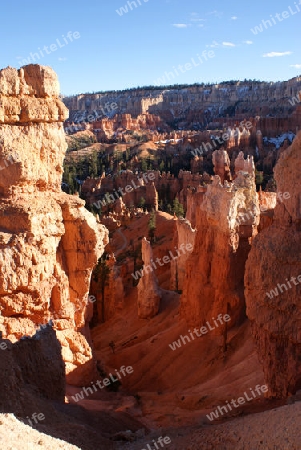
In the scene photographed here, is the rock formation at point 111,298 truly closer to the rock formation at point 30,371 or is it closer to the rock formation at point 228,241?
the rock formation at point 228,241

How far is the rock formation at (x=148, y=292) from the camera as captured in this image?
2130 cm

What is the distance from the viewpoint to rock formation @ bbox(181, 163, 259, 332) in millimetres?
16297

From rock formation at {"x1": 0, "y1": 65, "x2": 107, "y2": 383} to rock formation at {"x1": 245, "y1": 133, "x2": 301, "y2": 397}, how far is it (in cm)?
518

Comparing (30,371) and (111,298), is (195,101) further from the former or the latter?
(30,371)

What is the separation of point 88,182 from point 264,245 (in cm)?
4892

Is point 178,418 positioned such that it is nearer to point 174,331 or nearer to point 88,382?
point 88,382

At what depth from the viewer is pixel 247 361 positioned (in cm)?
1408

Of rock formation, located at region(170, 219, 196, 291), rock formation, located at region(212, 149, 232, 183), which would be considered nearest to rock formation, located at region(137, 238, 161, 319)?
rock formation, located at region(170, 219, 196, 291)

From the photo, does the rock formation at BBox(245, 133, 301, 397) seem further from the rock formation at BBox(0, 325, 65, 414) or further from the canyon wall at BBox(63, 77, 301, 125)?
the canyon wall at BBox(63, 77, 301, 125)

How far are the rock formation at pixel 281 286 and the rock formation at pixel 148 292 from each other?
38.5ft

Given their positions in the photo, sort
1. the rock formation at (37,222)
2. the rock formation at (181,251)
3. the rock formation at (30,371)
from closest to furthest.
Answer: the rock formation at (30,371) → the rock formation at (37,222) → the rock formation at (181,251)

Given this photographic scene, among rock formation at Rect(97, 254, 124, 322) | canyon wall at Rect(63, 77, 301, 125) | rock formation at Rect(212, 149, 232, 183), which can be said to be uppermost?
canyon wall at Rect(63, 77, 301, 125)

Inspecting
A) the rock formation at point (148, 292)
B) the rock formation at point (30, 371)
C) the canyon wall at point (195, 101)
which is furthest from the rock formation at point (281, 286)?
the canyon wall at point (195, 101)

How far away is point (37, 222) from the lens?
1113 cm
